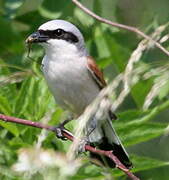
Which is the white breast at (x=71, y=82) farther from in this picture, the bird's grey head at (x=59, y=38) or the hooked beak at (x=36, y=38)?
the hooked beak at (x=36, y=38)

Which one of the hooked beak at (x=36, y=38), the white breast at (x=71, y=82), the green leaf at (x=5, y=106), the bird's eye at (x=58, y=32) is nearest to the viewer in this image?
the green leaf at (x=5, y=106)

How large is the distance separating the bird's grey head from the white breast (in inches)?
2.3

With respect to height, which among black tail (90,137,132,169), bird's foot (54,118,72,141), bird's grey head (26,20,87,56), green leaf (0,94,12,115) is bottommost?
black tail (90,137,132,169)

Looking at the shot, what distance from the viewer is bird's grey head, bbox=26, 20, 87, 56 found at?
108 inches

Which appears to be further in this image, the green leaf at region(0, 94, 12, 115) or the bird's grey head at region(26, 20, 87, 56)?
the bird's grey head at region(26, 20, 87, 56)

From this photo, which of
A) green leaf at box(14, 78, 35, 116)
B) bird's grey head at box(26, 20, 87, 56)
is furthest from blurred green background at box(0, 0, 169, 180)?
bird's grey head at box(26, 20, 87, 56)

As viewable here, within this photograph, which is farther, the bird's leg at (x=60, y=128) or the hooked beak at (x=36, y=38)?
the hooked beak at (x=36, y=38)

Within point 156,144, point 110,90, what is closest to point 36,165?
point 110,90

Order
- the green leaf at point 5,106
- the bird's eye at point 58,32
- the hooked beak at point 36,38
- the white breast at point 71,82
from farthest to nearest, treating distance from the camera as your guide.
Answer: the white breast at point 71,82 → the bird's eye at point 58,32 → the hooked beak at point 36,38 → the green leaf at point 5,106

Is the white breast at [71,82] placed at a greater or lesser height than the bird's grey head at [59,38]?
lesser

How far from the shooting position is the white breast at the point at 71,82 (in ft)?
9.62

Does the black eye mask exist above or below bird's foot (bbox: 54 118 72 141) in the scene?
above

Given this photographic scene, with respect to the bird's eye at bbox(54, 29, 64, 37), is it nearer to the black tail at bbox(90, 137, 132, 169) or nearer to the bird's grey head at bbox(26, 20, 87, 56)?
the bird's grey head at bbox(26, 20, 87, 56)

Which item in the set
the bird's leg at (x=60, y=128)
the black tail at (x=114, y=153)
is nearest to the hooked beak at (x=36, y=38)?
the bird's leg at (x=60, y=128)
